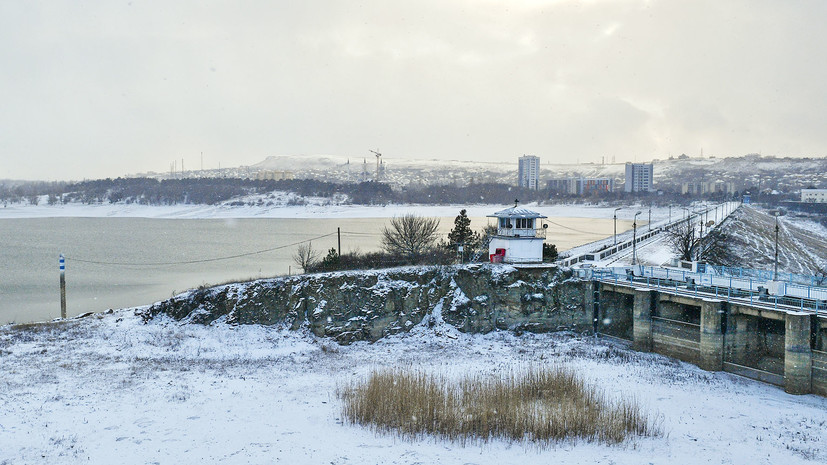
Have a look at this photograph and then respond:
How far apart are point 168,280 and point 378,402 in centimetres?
4142

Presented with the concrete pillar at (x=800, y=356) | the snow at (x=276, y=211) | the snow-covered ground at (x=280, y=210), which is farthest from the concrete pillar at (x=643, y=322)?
the snow-covered ground at (x=280, y=210)

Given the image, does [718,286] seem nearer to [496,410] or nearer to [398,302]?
A: [496,410]

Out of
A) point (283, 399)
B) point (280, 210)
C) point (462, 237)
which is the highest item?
point (462, 237)

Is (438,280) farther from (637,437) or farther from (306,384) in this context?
(637,437)

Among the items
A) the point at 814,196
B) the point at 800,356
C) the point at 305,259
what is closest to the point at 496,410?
the point at 800,356

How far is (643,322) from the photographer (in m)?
31.4

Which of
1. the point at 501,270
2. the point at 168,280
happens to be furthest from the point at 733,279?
the point at 168,280

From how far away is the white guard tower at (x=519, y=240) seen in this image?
124 ft

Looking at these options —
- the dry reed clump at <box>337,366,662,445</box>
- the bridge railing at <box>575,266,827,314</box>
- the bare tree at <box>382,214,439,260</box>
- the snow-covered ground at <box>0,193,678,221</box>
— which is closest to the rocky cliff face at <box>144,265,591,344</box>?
the bridge railing at <box>575,266,827,314</box>

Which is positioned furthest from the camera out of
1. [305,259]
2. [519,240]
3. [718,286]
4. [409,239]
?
[305,259]

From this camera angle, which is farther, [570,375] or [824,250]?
[824,250]

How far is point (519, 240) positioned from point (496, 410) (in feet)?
60.3

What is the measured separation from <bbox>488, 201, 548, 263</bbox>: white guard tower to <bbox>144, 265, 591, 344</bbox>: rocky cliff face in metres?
2.26

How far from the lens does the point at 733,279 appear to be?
100 ft
